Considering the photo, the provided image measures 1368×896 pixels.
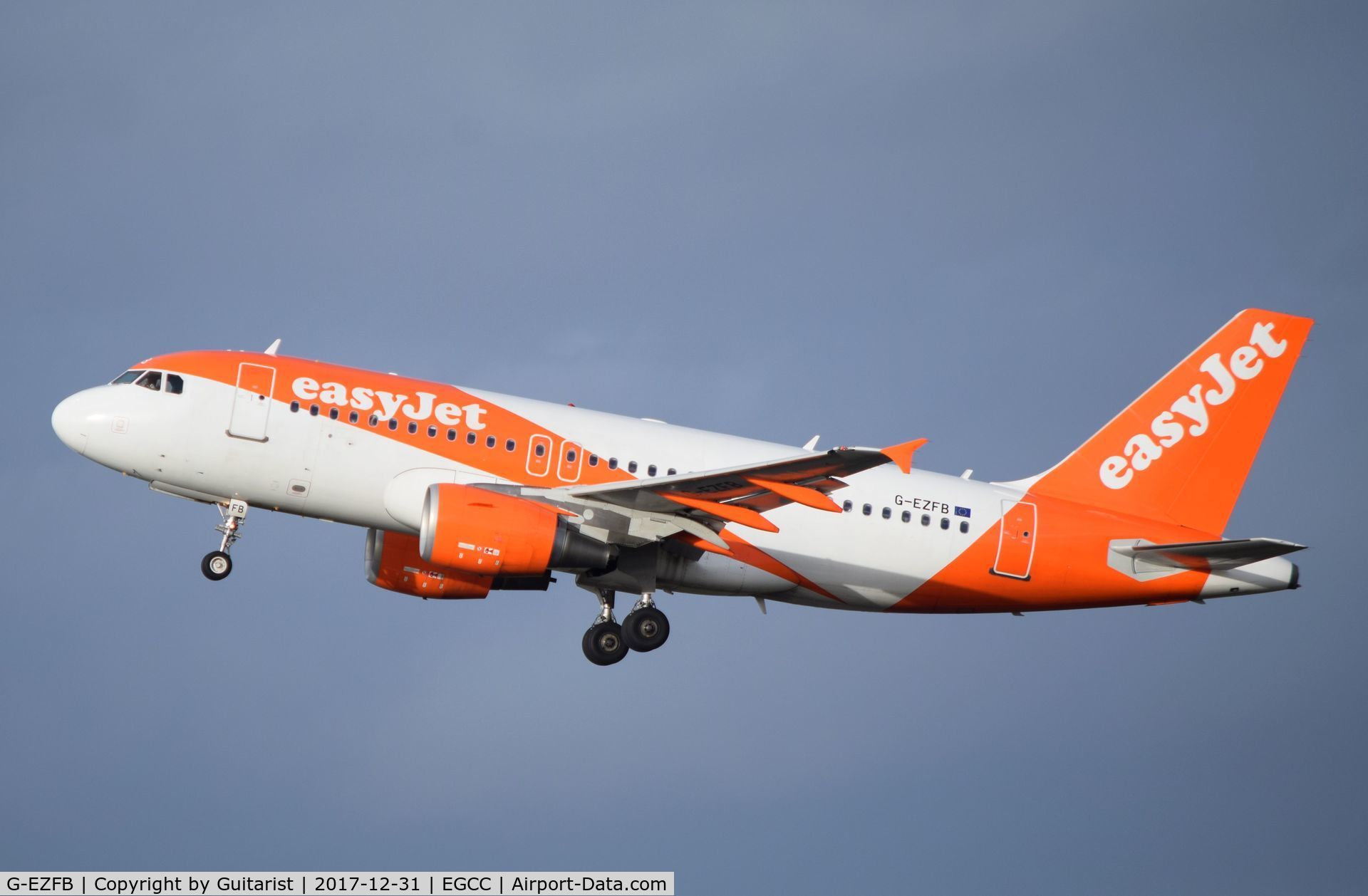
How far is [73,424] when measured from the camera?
109 ft

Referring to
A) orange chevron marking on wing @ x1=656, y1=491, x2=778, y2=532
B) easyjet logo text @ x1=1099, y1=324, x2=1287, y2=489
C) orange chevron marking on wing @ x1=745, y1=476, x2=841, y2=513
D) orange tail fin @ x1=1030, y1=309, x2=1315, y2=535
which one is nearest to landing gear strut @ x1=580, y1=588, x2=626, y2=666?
orange chevron marking on wing @ x1=656, y1=491, x2=778, y2=532

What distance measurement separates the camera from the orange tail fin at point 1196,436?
3744 centimetres

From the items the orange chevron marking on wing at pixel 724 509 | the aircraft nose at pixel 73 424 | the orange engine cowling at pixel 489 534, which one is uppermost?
the aircraft nose at pixel 73 424

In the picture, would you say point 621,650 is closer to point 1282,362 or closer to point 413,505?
point 413,505

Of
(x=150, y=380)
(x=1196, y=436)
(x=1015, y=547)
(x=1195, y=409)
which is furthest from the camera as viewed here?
(x=1195, y=409)

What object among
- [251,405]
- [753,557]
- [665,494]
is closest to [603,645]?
[753,557]

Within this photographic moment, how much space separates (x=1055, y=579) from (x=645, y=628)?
362 inches

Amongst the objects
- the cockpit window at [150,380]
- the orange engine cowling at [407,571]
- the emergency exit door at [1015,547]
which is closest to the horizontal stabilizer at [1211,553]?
the emergency exit door at [1015,547]

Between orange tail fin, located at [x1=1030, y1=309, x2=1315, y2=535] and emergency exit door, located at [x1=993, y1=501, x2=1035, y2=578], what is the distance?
1.92m

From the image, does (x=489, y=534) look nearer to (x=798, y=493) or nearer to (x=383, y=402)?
(x=383, y=402)

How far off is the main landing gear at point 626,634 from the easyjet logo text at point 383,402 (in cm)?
520

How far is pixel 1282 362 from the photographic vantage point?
38844 mm

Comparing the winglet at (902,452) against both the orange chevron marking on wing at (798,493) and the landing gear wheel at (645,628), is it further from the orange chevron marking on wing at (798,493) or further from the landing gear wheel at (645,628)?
the landing gear wheel at (645,628)

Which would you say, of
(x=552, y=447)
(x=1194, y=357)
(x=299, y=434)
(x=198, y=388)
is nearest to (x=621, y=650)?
(x=552, y=447)
